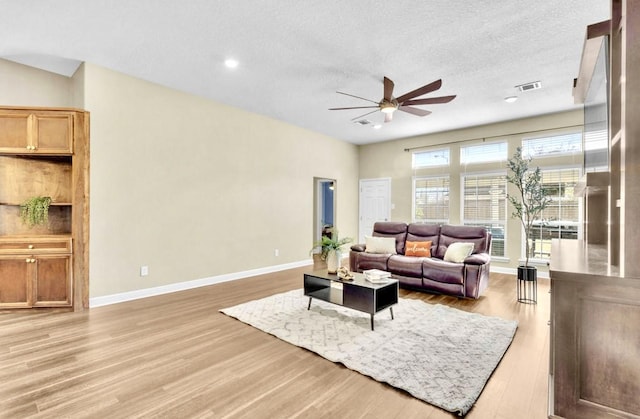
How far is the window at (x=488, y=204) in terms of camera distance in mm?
6102

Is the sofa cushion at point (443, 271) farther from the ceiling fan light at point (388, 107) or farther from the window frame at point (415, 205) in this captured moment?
the window frame at point (415, 205)

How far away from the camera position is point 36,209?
3.76 metres

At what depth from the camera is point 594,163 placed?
2115 mm

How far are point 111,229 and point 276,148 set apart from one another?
322 cm

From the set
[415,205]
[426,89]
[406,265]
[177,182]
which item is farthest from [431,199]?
[177,182]

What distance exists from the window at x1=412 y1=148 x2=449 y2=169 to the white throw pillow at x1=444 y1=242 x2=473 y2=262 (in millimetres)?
2801

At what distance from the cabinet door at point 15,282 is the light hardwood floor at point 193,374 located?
0.15 m

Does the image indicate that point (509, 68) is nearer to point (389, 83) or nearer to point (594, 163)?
point (389, 83)

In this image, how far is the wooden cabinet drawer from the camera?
3588 millimetres

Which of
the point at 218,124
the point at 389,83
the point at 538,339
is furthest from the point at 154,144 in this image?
the point at 538,339

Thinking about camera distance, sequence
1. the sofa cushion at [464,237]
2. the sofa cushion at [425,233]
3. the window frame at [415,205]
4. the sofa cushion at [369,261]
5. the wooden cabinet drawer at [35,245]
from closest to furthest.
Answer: the wooden cabinet drawer at [35,245], the sofa cushion at [464,237], the sofa cushion at [369,261], the sofa cushion at [425,233], the window frame at [415,205]

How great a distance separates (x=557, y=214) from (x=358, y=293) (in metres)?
4.60

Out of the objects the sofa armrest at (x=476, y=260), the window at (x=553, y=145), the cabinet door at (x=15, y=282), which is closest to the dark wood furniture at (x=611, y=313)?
the sofa armrest at (x=476, y=260)

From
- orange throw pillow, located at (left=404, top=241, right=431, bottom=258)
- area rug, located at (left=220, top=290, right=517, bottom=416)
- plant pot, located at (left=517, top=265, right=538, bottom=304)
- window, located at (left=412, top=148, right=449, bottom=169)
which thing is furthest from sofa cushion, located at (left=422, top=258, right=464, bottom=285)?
window, located at (left=412, top=148, right=449, bottom=169)
